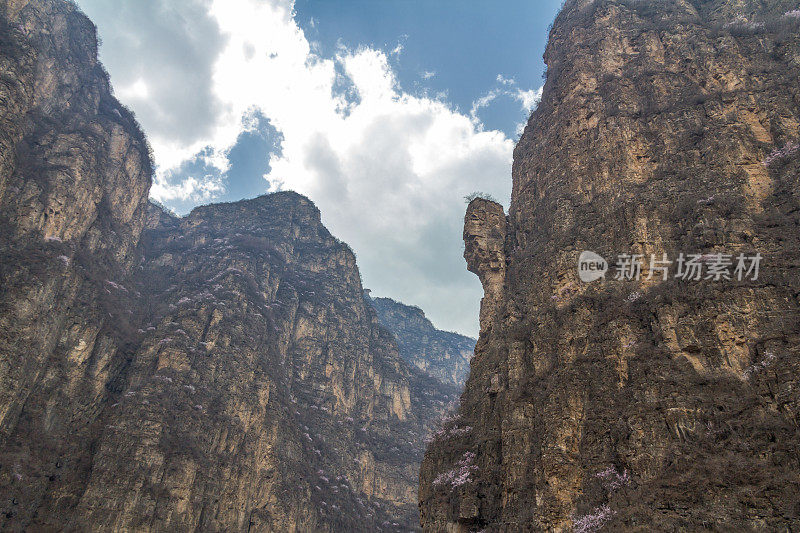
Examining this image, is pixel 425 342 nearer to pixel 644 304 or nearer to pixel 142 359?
pixel 142 359

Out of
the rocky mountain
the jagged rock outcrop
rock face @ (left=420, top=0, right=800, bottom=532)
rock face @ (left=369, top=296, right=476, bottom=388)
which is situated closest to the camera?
rock face @ (left=420, top=0, right=800, bottom=532)

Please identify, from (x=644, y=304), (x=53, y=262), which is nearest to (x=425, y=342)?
(x=53, y=262)

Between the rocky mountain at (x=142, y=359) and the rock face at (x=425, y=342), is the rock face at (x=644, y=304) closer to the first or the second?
the rocky mountain at (x=142, y=359)

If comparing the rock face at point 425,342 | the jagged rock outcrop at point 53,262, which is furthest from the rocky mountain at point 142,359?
the rock face at point 425,342

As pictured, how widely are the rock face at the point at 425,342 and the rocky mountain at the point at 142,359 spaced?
153 ft

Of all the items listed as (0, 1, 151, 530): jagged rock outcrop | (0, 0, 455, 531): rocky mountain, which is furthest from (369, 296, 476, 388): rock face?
(0, 1, 151, 530): jagged rock outcrop

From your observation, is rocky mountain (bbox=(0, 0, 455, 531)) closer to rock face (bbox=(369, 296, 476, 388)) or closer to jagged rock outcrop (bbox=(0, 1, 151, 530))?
jagged rock outcrop (bbox=(0, 1, 151, 530))

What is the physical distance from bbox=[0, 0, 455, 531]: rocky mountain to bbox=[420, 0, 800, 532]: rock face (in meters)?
29.0

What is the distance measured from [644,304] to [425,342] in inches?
4743

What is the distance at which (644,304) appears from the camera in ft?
78.2

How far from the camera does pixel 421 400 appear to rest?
99312 millimetres

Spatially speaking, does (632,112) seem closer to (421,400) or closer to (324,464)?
(324,464)

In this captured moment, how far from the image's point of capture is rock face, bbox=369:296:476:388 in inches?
5364

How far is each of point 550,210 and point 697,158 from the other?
955cm
